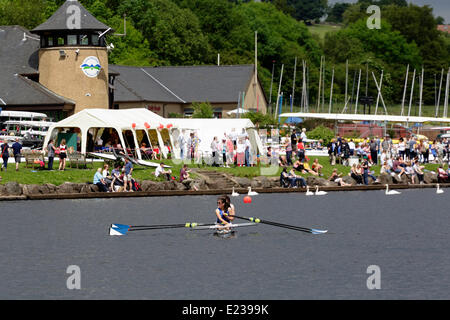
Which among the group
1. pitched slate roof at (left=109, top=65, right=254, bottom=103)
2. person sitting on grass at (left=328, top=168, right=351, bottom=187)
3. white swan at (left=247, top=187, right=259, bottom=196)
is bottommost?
white swan at (left=247, top=187, right=259, bottom=196)

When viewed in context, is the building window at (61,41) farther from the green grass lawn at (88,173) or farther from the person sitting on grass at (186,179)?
the person sitting on grass at (186,179)

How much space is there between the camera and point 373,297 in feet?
81.1

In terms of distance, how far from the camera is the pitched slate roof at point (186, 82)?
82125 mm

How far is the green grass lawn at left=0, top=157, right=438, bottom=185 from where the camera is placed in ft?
143

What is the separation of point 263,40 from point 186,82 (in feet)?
149

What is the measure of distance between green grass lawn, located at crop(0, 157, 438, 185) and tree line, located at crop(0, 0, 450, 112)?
4174 centimetres

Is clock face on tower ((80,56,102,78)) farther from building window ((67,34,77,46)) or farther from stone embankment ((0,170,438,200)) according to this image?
stone embankment ((0,170,438,200))

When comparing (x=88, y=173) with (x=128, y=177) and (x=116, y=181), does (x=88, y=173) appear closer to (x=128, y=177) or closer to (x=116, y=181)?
(x=116, y=181)

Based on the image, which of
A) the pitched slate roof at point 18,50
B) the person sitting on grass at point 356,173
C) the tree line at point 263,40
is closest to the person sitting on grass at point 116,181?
the person sitting on grass at point 356,173

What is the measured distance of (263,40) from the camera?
131 meters

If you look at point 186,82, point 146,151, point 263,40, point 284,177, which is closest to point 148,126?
point 146,151

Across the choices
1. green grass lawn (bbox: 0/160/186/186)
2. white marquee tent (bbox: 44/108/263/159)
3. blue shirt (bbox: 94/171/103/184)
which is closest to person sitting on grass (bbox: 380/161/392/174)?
white marquee tent (bbox: 44/108/263/159)

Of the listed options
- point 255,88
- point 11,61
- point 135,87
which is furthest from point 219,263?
point 255,88

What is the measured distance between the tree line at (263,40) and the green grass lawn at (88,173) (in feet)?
137
